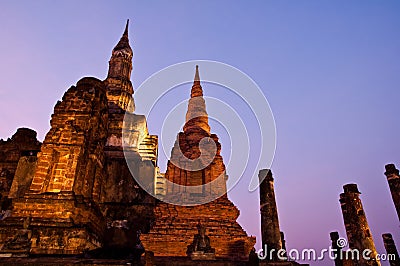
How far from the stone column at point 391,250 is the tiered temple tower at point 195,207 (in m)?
11.8

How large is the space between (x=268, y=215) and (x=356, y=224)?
6.17 m

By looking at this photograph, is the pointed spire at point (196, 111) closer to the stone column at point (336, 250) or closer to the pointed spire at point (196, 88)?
the pointed spire at point (196, 88)

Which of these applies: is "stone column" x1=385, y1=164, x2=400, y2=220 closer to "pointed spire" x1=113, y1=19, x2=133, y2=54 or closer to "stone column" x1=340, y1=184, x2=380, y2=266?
"stone column" x1=340, y1=184, x2=380, y2=266

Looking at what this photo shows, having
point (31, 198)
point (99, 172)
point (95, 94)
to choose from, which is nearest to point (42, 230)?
point (31, 198)

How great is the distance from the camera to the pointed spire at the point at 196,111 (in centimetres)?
2230

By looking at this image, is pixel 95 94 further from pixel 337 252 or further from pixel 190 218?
pixel 337 252

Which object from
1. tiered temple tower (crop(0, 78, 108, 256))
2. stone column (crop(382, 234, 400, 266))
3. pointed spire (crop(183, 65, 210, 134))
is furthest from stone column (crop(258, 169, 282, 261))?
stone column (crop(382, 234, 400, 266))

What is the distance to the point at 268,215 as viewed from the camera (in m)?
14.1

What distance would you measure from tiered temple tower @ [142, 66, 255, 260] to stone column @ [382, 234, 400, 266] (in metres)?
11.8

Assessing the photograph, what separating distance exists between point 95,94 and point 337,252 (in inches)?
759

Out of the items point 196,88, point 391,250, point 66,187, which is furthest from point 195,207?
point 391,250

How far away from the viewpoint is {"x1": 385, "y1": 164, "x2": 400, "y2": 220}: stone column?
716 inches

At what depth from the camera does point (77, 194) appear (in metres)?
11.3

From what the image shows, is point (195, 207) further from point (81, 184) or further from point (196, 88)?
point (196, 88)
